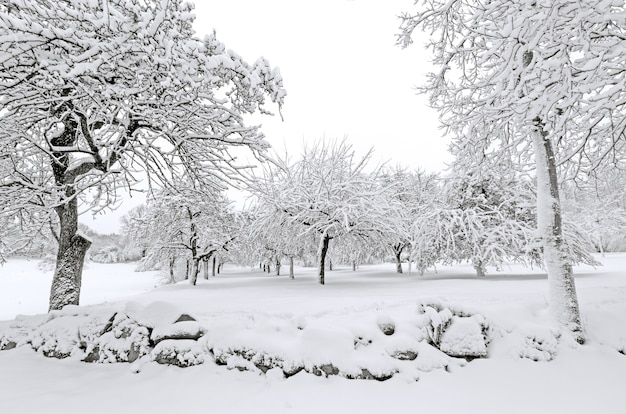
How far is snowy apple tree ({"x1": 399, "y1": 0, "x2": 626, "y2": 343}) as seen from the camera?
3.14 meters

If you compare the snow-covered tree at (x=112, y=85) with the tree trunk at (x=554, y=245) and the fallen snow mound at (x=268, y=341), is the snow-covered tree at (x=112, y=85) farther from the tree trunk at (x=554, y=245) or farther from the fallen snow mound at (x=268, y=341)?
the tree trunk at (x=554, y=245)

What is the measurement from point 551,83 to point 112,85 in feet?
17.0

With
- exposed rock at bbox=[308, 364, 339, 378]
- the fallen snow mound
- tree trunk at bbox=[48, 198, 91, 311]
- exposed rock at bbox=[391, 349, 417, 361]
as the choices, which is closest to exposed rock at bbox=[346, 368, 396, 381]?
the fallen snow mound

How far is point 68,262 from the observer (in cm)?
625

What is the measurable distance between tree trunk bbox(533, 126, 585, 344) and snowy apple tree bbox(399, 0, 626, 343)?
0.05 ft

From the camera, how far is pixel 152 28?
10.5 ft

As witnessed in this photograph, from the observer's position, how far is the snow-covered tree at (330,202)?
44.6ft

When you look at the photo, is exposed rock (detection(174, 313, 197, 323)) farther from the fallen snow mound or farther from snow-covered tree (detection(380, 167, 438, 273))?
snow-covered tree (detection(380, 167, 438, 273))

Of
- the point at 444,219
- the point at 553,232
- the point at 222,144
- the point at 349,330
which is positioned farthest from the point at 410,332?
the point at 444,219

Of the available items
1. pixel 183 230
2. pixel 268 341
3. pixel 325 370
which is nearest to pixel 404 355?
pixel 325 370

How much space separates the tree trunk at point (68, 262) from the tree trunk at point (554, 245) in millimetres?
8758

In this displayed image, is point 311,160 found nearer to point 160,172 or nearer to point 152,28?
point 160,172

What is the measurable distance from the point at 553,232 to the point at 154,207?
783 inches

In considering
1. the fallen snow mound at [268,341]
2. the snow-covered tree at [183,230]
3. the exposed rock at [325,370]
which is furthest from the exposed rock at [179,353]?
the snow-covered tree at [183,230]
